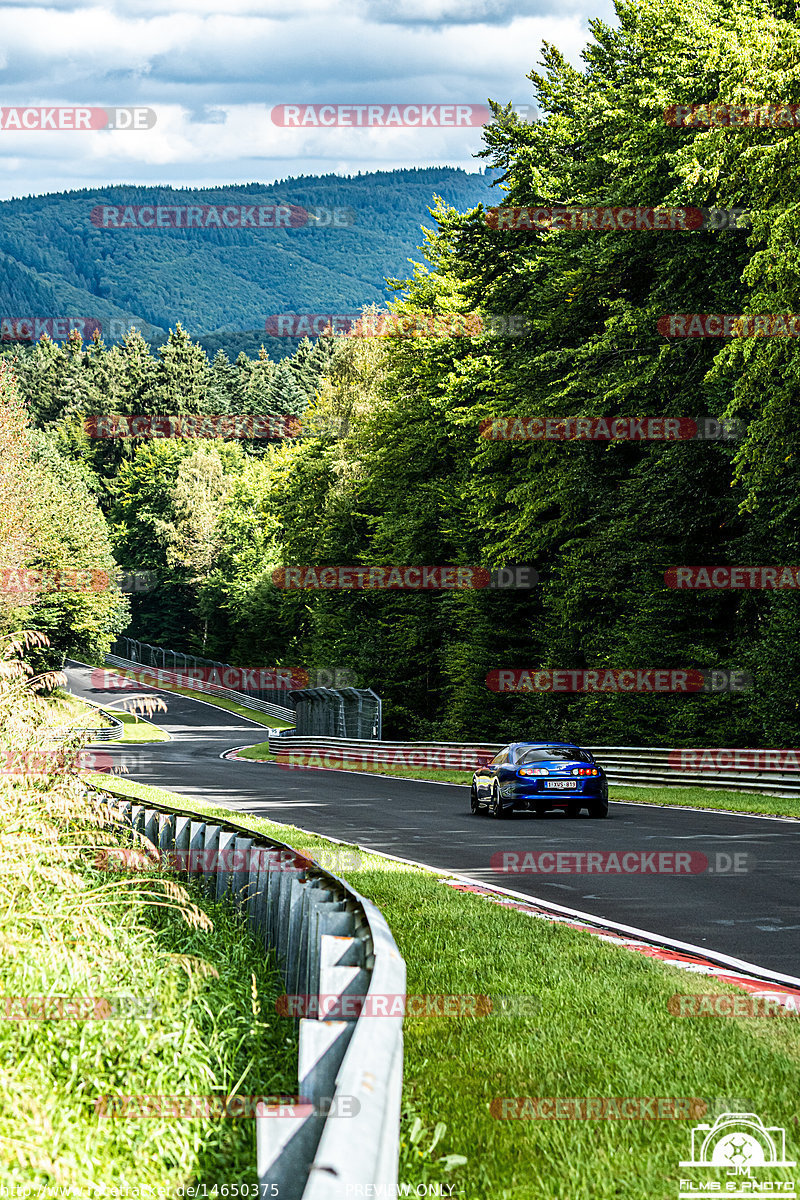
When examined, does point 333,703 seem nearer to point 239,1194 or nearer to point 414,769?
point 414,769

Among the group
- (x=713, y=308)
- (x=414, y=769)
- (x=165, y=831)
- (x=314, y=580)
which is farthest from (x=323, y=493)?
(x=165, y=831)

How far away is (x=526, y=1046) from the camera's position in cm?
603

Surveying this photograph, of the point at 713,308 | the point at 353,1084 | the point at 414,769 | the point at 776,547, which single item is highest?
the point at 713,308

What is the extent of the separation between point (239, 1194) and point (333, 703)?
1942 inches
